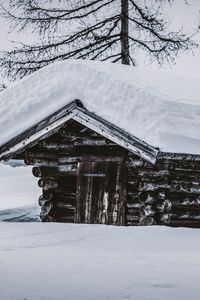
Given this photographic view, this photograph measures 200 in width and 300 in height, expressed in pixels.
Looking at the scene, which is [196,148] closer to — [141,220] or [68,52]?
[141,220]

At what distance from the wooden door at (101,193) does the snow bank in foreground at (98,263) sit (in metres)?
1.42

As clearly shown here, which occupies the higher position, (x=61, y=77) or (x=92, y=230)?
(x=61, y=77)

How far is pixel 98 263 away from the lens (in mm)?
4875

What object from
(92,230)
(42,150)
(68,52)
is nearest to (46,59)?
(68,52)

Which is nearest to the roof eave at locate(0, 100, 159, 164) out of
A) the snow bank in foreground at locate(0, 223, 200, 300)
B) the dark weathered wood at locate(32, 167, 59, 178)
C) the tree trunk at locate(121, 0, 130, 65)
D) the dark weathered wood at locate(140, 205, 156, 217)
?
the dark weathered wood at locate(32, 167, 59, 178)

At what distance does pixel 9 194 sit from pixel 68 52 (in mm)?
6524

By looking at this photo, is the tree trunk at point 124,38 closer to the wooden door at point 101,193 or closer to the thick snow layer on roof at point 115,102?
the thick snow layer on roof at point 115,102

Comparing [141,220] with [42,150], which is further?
[42,150]

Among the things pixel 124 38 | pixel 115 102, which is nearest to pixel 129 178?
pixel 115 102

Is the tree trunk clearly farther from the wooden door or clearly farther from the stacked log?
the stacked log

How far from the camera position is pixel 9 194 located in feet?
65.8

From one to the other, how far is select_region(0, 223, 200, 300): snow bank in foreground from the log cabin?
4.43 feet

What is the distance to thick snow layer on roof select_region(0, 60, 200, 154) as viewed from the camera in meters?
9.19

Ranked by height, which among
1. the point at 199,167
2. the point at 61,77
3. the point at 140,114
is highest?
the point at 61,77
